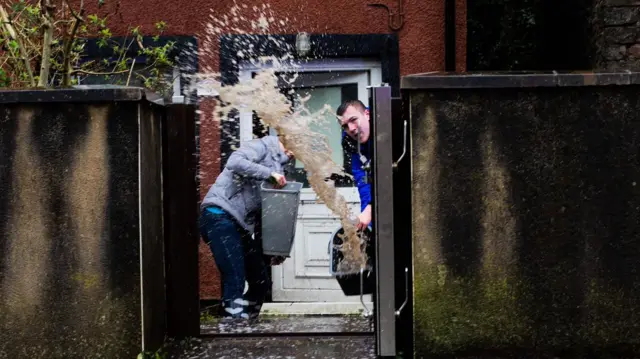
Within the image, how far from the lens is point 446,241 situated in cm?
468

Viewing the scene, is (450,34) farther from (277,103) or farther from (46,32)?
(46,32)

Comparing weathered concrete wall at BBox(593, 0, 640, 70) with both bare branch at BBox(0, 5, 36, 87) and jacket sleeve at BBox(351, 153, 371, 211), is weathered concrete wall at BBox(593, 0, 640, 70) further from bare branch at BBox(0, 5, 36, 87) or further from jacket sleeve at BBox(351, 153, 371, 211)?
bare branch at BBox(0, 5, 36, 87)

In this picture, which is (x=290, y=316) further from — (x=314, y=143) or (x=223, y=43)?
(x=223, y=43)

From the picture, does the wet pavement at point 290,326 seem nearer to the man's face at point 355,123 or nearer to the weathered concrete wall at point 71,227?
the weathered concrete wall at point 71,227

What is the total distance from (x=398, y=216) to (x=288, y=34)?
4259 mm

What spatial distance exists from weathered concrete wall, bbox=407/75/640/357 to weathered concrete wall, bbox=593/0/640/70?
11.8 feet

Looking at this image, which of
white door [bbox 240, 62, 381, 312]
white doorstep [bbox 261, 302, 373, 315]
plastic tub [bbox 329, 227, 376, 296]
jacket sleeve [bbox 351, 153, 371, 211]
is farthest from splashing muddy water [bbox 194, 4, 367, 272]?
white doorstep [bbox 261, 302, 373, 315]

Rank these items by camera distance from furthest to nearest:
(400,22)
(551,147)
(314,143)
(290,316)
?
(400,22)
(314,143)
(290,316)
(551,147)

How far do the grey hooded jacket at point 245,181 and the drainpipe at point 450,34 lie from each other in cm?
215

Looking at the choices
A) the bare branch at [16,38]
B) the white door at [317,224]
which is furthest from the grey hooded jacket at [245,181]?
the bare branch at [16,38]

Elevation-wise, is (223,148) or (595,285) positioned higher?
(223,148)

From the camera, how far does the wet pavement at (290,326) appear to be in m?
5.80

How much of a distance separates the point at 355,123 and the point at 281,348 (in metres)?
1.93

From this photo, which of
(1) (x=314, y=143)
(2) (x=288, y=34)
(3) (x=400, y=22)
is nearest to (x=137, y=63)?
(2) (x=288, y=34)
